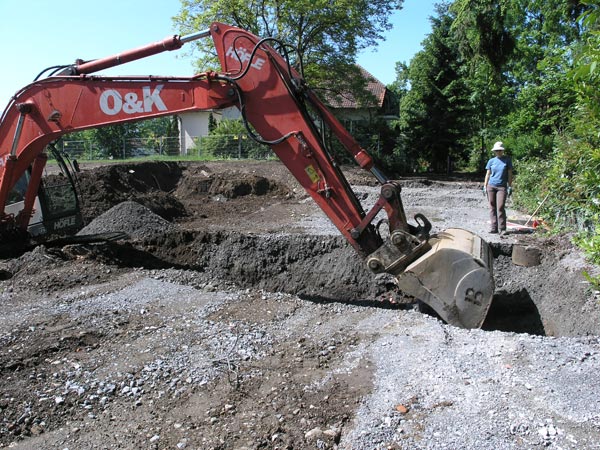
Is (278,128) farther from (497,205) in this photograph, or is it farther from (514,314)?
(497,205)

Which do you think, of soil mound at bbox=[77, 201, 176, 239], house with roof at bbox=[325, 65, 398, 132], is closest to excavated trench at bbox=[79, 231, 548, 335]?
soil mound at bbox=[77, 201, 176, 239]

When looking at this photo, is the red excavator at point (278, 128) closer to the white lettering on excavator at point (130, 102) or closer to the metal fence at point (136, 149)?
the white lettering on excavator at point (130, 102)

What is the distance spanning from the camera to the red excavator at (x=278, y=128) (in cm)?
→ 511

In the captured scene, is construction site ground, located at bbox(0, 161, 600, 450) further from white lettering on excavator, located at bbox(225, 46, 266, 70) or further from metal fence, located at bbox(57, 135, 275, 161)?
metal fence, located at bbox(57, 135, 275, 161)

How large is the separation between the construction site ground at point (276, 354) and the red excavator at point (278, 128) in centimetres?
55

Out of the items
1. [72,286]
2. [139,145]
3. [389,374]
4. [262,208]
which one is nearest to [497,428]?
[389,374]

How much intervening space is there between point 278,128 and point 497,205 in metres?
5.56

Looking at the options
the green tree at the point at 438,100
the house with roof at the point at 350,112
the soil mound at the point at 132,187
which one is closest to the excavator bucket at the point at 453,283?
the soil mound at the point at 132,187

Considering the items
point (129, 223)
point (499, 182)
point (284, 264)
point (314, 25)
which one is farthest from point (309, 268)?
point (314, 25)

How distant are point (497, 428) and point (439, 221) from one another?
29.9ft

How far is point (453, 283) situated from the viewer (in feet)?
16.6

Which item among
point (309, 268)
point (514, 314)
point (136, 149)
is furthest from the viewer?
point (136, 149)

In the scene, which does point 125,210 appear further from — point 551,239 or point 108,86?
point 551,239

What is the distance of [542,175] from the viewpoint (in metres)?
13.1
